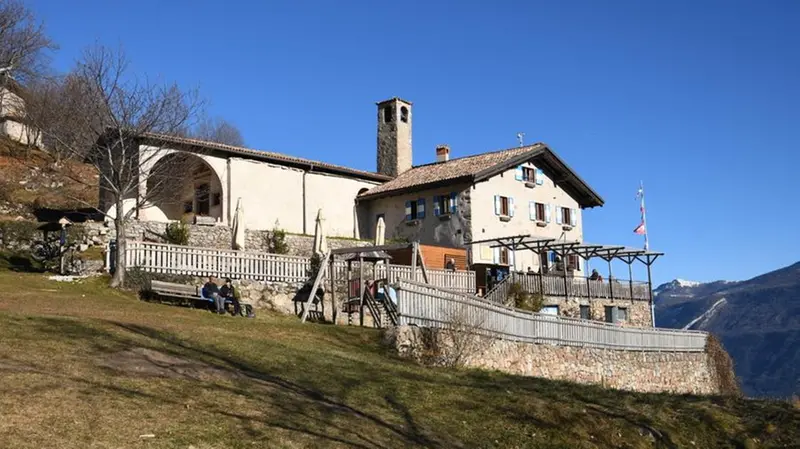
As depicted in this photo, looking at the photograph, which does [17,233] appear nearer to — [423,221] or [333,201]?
[333,201]

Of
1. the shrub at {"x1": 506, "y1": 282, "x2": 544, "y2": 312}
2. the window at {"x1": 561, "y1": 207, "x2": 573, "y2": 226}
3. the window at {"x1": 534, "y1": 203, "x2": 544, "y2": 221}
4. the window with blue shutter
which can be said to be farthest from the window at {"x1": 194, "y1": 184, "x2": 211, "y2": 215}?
the window at {"x1": 561, "y1": 207, "x2": 573, "y2": 226}

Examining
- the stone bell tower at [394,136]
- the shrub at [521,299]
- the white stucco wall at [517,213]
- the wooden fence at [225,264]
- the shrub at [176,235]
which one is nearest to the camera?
the wooden fence at [225,264]

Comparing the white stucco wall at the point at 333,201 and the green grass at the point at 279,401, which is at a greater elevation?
the white stucco wall at the point at 333,201

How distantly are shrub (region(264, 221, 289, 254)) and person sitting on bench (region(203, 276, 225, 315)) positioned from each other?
36.0 ft

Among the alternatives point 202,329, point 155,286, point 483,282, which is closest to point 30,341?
point 202,329

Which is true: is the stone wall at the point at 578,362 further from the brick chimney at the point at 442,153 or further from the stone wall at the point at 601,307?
the brick chimney at the point at 442,153

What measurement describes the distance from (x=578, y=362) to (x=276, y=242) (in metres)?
13.5

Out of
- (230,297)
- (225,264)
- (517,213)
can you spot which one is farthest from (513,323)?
(517,213)

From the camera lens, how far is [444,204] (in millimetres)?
38781

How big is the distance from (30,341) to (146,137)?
17.3 meters

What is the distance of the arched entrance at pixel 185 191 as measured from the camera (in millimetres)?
34000

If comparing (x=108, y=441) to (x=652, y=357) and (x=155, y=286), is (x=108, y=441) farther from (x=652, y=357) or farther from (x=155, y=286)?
(x=652, y=357)

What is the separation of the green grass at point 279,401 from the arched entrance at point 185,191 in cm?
1671

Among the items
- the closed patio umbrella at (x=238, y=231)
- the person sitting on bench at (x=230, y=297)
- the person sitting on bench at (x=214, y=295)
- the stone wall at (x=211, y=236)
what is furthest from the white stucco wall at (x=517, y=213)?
the person sitting on bench at (x=214, y=295)
